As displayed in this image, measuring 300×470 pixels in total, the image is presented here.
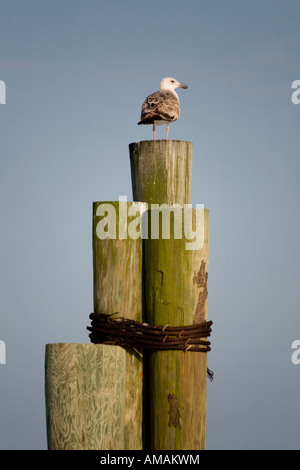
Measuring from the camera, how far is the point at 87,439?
6.44 meters

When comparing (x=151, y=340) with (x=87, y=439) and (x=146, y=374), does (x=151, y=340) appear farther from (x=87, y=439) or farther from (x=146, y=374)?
(x=87, y=439)

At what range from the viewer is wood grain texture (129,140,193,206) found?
7531 mm

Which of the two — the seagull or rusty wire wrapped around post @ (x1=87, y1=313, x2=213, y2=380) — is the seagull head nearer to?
the seagull

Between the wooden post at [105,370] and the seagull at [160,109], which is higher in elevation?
the seagull at [160,109]

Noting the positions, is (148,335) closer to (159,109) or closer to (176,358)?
(176,358)

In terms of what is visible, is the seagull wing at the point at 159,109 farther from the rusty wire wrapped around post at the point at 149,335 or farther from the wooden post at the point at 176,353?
the rusty wire wrapped around post at the point at 149,335

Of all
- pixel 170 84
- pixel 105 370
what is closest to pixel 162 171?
pixel 105 370

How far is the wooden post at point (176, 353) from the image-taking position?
23.0 ft

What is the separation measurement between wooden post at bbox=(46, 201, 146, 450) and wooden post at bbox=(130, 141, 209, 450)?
0.13 metres

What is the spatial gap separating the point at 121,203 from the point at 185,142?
38.5 inches

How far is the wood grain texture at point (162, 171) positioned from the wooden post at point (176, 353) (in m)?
0.39

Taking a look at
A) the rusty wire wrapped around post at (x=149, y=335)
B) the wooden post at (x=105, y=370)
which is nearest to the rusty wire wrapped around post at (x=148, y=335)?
the rusty wire wrapped around post at (x=149, y=335)

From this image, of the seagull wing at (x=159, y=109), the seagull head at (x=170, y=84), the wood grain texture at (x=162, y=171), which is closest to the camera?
the wood grain texture at (x=162, y=171)
